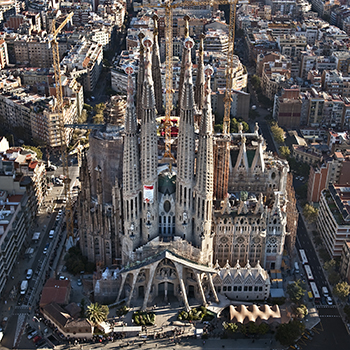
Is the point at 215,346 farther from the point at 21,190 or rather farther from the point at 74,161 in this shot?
the point at 74,161

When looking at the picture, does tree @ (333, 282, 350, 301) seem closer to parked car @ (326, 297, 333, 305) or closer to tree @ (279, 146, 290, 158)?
parked car @ (326, 297, 333, 305)

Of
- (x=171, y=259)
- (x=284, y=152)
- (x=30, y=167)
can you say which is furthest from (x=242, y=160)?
(x=30, y=167)

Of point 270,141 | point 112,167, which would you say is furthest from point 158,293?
point 270,141

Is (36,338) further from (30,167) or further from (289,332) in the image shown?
(30,167)

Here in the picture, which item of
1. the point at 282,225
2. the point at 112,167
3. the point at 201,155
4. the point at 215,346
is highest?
the point at 201,155

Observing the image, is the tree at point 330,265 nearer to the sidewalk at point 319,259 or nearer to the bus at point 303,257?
the sidewalk at point 319,259

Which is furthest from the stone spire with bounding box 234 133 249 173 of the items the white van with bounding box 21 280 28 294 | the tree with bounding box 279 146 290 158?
the white van with bounding box 21 280 28 294
